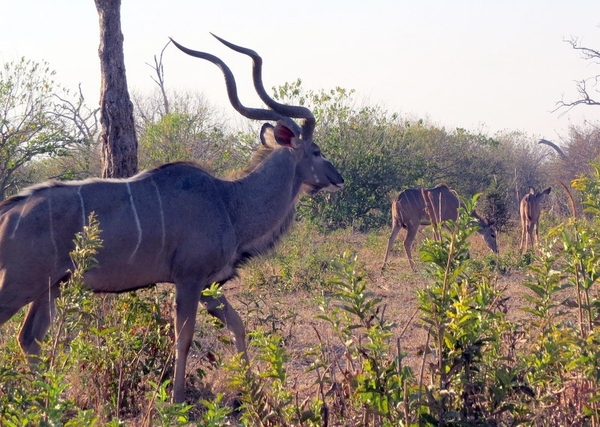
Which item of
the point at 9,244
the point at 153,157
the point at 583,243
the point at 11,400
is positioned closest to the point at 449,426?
the point at 583,243

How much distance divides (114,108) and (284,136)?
131 centimetres

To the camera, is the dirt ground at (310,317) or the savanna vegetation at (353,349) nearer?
the savanna vegetation at (353,349)

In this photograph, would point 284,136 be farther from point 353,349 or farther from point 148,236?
point 353,349

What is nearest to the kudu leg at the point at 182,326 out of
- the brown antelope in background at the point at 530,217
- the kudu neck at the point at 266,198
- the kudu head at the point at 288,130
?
the kudu neck at the point at 266,198

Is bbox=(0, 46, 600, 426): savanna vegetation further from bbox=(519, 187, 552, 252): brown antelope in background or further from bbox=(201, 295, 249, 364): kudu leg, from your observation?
bbox=(519, 187, 552, 252): brown antelope in background

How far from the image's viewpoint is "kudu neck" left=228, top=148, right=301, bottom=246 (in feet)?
17.5

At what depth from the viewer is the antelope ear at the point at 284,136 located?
585 centimetres

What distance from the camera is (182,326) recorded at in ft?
14.5

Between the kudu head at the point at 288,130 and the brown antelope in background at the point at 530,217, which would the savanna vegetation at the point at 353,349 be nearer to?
the kudu head at the point at 288,130

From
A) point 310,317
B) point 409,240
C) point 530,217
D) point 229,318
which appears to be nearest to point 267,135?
point 310,317

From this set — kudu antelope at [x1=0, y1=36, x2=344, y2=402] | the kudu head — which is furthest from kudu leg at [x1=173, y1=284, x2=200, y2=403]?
the kudu head

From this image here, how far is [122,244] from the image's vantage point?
15.1 feet

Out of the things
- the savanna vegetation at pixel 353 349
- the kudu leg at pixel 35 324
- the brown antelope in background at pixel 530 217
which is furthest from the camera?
the brown antelope in background at pixel 530 217

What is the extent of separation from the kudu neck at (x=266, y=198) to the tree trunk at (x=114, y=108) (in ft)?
3.71
